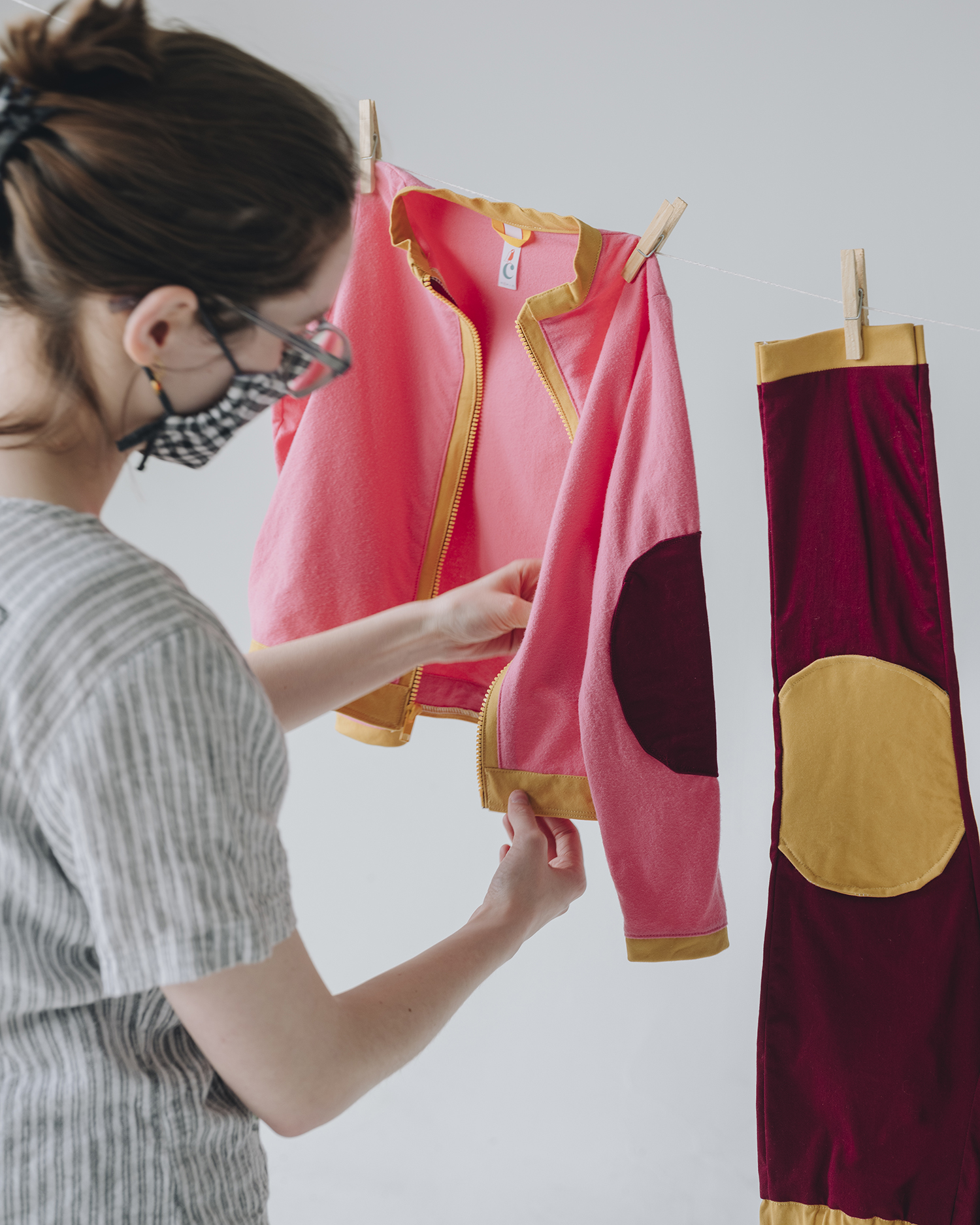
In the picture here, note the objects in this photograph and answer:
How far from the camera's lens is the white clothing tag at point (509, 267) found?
1232mm

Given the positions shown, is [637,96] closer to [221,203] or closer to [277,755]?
[221,203]

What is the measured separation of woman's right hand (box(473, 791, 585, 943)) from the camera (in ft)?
3.16

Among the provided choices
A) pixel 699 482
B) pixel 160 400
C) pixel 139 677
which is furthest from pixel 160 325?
pixel 699 482

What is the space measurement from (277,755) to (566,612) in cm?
53

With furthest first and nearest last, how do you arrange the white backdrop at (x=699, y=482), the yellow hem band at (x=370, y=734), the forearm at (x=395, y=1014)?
the white backdrop at (x=699, y=482), the yellow hem band at (x=370, y=734), the forearm at (x=395, y=1014)

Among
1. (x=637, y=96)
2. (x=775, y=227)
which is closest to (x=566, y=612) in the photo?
(x=775, y=227)

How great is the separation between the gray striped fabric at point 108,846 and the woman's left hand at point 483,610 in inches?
19.0

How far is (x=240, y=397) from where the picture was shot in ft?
2.44

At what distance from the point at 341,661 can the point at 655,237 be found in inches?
21.6

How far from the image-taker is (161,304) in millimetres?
611

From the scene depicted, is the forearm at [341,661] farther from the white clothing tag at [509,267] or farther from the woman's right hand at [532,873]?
the white clothing tag at [509,267]

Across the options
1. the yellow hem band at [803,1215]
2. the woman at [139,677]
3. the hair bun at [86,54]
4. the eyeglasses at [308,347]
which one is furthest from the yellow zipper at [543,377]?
the yellow hem band at [803,1215]

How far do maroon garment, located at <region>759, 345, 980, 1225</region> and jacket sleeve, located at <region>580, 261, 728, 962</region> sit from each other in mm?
108

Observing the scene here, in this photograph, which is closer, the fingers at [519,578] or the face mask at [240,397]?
the face mask at [240,397]
